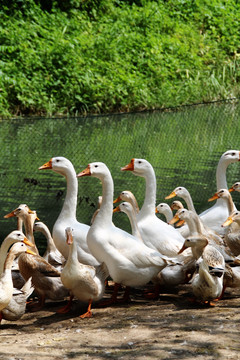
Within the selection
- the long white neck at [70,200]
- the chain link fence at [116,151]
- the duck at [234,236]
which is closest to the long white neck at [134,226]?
the long white neck at [70,200]

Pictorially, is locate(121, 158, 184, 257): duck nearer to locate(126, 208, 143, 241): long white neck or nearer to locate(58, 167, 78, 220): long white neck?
locate(126, 208, 143, 241): long white neck

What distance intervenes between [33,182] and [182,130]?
436cm

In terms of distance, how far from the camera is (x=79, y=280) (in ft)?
17.7

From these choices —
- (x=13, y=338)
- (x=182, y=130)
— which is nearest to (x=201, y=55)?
(x=182, y=130)

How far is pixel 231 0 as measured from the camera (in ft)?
74.6

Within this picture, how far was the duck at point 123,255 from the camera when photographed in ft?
18.9

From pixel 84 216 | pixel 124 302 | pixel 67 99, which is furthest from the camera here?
pixel 67 99

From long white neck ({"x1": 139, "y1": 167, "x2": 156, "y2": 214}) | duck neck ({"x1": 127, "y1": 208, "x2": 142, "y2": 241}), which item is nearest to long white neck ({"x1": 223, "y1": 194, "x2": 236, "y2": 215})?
long white neck ({"x1": 139, "y1": 167, "x2": 156, "y2": 214})

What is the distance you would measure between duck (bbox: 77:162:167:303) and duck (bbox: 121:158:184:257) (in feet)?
1.15

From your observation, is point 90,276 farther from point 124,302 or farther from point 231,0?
point 231,0

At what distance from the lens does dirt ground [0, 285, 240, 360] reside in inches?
165

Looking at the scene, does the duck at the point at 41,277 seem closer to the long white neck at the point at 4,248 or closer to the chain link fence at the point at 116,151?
the long white neck at the point at 4,248

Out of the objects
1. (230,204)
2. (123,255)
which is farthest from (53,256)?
(230,204)

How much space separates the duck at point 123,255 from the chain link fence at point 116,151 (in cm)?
232
